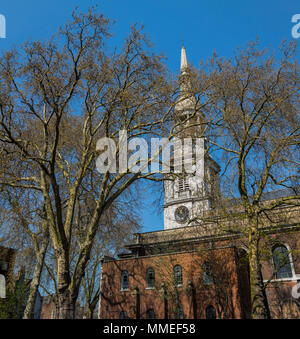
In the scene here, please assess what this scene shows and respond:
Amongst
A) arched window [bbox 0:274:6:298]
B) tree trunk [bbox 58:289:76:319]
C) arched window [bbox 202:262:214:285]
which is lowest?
tree trunk [bbox 58:289:76:319]

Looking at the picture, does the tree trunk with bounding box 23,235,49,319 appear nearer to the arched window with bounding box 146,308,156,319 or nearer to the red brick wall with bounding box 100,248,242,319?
the red brick wall with bounding box 100,248,242,319

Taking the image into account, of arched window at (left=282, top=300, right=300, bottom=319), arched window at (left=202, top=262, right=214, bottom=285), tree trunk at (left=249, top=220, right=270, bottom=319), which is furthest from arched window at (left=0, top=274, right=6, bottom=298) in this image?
arched window at (left=282, top=300, right=300, bottom=319)

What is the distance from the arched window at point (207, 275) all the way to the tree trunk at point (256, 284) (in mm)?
11795

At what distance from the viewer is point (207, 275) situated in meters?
26.8

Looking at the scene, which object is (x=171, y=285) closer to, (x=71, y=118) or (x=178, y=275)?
(x=178, y=275)

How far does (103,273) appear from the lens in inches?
1252

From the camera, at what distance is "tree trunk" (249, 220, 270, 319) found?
14102mm

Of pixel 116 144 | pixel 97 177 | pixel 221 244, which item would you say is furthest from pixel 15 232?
pixel 221 244

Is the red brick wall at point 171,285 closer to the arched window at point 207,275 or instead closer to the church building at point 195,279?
the church building at point 195,279

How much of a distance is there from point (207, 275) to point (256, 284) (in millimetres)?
12589

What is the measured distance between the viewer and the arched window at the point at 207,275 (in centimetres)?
2645

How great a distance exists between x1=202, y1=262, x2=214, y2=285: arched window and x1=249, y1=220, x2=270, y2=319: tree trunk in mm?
11795

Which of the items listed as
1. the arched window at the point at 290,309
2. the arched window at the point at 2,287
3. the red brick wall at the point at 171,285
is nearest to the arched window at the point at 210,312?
the red brick wall at the point at 171,285

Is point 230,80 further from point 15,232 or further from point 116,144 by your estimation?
point 15,232
